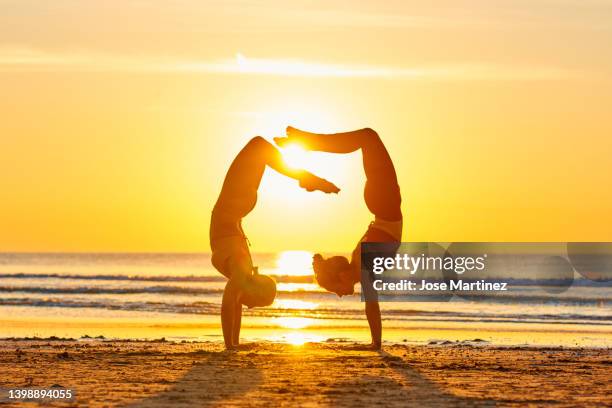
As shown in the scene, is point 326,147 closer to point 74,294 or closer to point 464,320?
A: point 464,320

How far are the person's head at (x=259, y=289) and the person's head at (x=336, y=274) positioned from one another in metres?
0.68

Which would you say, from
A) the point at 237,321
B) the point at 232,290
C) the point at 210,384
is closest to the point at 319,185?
the point at 232,290

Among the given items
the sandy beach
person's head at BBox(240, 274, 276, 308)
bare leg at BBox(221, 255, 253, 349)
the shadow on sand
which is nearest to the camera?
the shadow on sand

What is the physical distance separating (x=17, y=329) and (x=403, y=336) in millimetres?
7310

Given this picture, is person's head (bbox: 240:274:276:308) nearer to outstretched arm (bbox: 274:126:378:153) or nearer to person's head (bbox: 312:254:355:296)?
person's head (bbox: 312:254:355:296)

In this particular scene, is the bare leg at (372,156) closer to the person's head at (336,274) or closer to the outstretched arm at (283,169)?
the outstretched arm at (283,169)

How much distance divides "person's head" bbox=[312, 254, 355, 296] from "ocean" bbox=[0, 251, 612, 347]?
3.16 meters

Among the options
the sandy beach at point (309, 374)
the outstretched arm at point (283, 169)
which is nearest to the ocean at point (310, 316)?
the sandy beach at point (309, 374)

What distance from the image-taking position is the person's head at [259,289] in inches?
560

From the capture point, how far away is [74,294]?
121 feet

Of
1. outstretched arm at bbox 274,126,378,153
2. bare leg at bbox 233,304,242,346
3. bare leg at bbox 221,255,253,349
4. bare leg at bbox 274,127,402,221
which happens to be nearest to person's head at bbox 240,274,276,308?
bare leg at bbox 221,255,253,349

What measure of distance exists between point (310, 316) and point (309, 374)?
12.6 meters

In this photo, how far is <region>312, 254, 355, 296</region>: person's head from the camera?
14508 millimetres

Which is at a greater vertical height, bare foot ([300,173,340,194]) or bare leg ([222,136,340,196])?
bare leg ([222,136,340,196])
